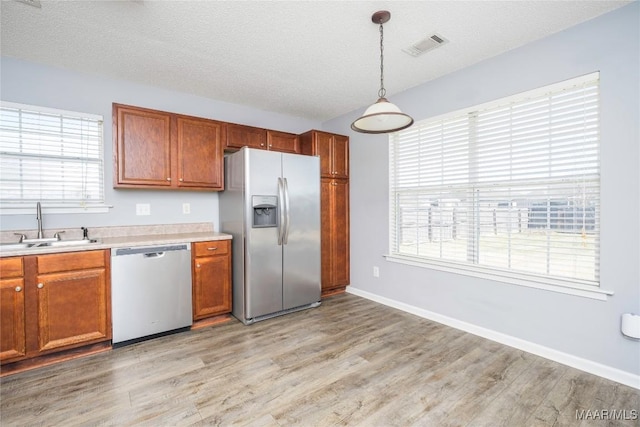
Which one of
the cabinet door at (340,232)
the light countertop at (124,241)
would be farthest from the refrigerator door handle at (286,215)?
the cabinet door at (340,232)

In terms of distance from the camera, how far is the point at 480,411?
174 centimetres

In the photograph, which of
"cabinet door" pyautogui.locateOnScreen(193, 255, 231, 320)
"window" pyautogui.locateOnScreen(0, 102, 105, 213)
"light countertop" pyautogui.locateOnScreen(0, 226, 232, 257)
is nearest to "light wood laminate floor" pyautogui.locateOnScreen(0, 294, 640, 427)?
"cabinet door" pyautogui.locateOnScreen(193, 255, 231, 320)

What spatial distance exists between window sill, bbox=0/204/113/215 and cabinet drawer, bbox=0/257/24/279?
28.2 inches

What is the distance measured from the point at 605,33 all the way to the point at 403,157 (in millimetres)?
1889

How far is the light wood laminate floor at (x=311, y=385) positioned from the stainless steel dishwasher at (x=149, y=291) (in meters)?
0.15

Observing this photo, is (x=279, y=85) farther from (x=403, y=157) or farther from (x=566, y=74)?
(x=566, y=74)

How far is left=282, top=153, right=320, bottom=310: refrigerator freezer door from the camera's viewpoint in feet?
10.8

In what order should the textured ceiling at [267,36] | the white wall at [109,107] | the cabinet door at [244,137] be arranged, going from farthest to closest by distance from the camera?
1. the cabinet door at [244,137]
2. the white wall at [109,107]
3. the textured ceiling at [267,36]

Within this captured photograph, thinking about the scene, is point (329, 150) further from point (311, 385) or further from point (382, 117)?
point (311, 385)

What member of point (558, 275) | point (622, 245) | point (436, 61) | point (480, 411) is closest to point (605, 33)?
point (436, 61)

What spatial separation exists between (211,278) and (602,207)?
11.2 feet

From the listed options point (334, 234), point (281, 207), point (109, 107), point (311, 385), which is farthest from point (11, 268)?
point (334, 234)

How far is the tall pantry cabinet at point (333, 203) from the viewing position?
154 inches

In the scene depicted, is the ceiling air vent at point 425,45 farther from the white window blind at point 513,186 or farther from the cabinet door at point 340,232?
the cabinet door at point 340,232
